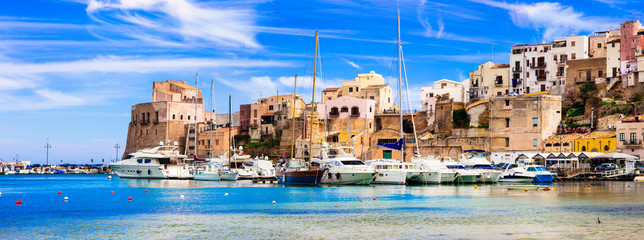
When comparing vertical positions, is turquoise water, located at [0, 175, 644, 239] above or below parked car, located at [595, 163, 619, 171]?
below

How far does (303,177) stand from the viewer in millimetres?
46625

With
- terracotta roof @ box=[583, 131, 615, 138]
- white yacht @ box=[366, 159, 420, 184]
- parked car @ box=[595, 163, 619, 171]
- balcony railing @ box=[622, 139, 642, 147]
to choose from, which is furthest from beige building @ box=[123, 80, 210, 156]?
balcony railing @ box=[622, 139, 642, 147]

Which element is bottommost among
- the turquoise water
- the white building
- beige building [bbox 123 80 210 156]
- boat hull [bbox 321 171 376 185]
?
the turquoise water

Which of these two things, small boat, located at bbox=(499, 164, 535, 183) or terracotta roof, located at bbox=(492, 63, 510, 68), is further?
terracotta roof, located at bbox=(492, 63, 510, 68)

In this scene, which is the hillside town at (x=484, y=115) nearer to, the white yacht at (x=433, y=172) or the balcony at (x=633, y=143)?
the balcony at (x=633, y=143)

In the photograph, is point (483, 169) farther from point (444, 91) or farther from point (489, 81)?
point (444, 91)

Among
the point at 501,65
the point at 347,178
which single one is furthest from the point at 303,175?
the point at 501,65

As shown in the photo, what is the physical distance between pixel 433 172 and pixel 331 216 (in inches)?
914

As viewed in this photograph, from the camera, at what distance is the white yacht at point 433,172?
49.1 m

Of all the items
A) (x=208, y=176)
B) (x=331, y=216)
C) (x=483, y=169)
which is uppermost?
(x=483, y=169)

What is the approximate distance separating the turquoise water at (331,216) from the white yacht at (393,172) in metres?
7.96

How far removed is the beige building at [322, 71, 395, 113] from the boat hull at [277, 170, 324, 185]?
118 feet

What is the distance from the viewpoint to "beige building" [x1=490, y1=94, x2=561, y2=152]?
6531 cm

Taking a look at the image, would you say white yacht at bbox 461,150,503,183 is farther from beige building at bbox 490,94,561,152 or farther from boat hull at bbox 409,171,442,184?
beige building at bbox 490,94,561,152
